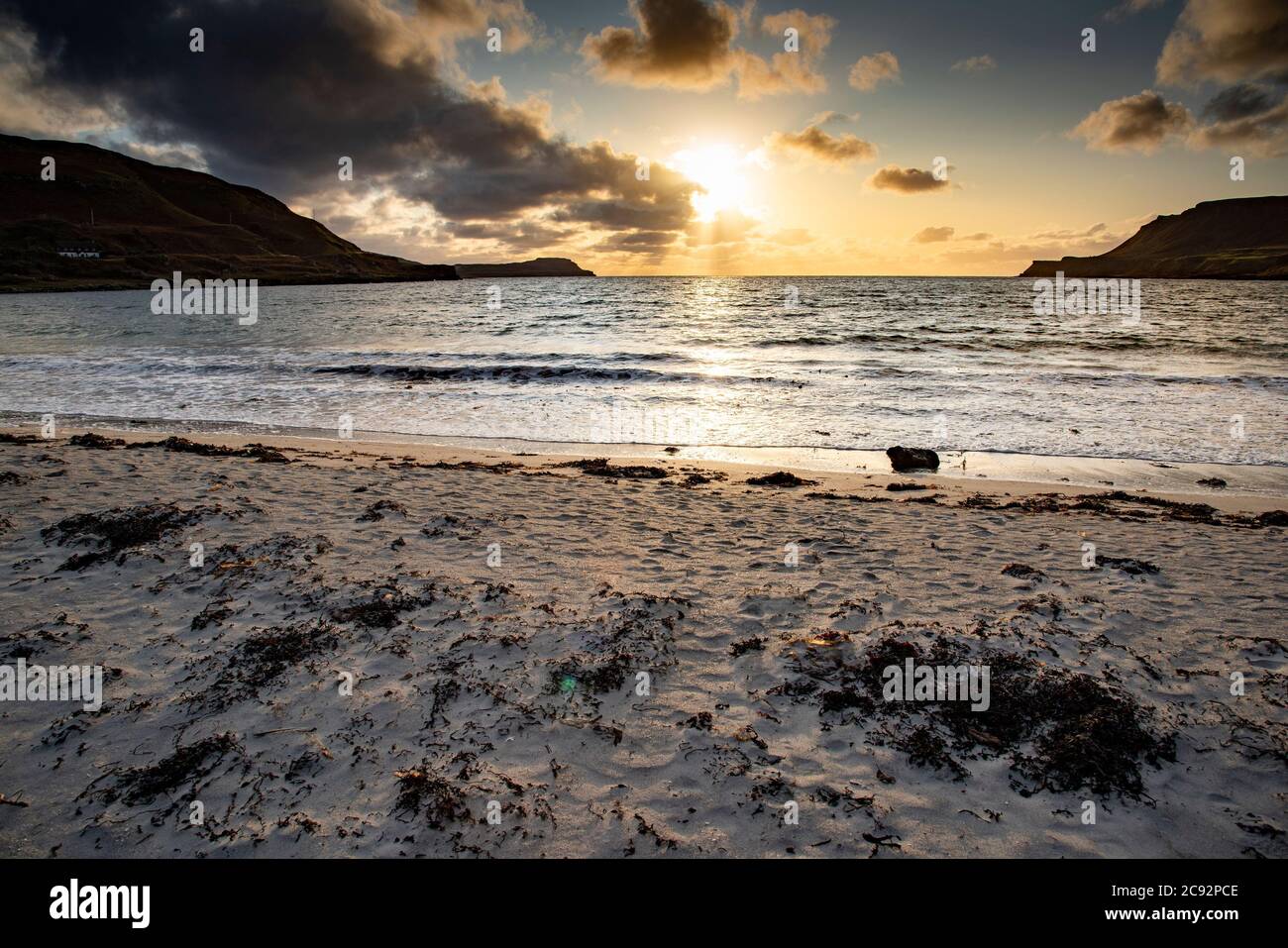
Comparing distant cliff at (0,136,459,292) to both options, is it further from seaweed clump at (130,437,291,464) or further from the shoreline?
seaweed clump at (130,437,291,464)

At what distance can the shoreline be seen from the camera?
1127 cm

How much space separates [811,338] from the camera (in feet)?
127

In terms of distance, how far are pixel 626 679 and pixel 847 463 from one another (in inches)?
386

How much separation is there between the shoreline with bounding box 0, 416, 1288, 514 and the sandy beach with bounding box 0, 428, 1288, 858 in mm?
2037

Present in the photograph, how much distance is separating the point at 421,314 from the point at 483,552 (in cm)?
6203
